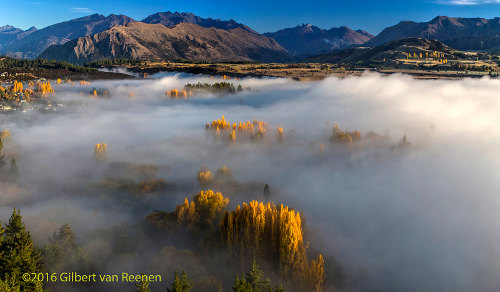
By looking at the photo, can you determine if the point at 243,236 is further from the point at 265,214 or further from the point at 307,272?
the point at 307,272

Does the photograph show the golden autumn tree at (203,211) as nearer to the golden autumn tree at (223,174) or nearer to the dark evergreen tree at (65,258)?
the dark evergreen tree at (65,258)

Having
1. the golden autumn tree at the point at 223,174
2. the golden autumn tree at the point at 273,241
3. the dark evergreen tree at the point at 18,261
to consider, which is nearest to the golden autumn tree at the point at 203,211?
the golden autumn tree at the point at 273,241

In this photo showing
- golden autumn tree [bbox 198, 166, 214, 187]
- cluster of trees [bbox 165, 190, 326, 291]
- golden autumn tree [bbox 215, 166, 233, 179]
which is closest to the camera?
cluster of trees [bbox 165, 190, 326, 291]

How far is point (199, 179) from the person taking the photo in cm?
14975

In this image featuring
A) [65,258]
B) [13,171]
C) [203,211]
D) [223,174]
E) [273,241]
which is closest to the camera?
[65,258]

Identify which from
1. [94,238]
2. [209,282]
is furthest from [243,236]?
[94,238]

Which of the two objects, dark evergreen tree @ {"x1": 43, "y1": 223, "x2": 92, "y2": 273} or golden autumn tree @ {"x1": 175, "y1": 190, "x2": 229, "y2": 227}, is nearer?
dark evergreen tree @ {"x1": 43, "y1": 223, "x2": 92, "y2": 273}

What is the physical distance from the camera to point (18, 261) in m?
50.2

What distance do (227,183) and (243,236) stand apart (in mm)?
70125

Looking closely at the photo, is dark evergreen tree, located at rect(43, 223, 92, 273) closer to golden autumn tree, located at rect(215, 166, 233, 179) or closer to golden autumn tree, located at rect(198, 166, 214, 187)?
golden autumn tree, located at rect(198, 166, 214, 187)

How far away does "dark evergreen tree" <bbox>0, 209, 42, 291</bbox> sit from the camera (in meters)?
47.3

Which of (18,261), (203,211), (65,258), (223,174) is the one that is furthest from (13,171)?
(18,261)

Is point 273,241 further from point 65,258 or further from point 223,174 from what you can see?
point 223,174

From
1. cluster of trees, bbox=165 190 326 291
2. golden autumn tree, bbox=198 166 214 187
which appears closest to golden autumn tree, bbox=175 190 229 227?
cluster of trees, bbox=165 190 326 291
